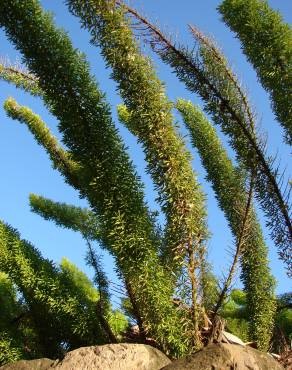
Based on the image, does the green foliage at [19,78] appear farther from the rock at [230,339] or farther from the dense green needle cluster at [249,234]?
the rock at [230,339]

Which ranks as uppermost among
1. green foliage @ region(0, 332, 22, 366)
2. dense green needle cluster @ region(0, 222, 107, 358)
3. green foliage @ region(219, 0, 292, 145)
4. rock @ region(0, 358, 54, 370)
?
green foliage @ region(219, 0, 292, 145)

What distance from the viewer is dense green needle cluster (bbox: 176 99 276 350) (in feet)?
11.6

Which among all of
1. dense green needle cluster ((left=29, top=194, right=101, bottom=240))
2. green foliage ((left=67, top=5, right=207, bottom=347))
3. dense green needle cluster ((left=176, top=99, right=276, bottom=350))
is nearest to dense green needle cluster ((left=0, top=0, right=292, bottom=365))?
green foliage ((left=67, top=5, right=207, bottom=347))

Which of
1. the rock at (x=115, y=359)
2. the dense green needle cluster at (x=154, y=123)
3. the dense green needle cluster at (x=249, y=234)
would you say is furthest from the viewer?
the dense green needle cluster at (x=249, y=234)

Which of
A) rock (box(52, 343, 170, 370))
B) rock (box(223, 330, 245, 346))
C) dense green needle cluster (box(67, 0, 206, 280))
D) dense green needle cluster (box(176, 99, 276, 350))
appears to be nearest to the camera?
rock (box(52, 343, 170, 370))

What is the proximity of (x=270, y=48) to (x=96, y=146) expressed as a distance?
67.7 inches

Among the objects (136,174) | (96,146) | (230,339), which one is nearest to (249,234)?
(230,339)

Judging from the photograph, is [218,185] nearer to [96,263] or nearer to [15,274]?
[96,263]

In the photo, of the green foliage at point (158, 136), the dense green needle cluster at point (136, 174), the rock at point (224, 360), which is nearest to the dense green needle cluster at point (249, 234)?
the dense green needle cluster at point (136, 174)

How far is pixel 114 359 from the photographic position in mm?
1991

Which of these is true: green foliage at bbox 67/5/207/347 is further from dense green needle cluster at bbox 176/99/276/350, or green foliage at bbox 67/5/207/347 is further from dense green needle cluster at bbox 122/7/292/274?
dense green needle cluster at bbox 176/99/276/350

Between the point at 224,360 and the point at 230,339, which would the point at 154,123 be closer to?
the point at 224,360

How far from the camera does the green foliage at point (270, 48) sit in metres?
3.41

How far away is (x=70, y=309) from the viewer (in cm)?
300
